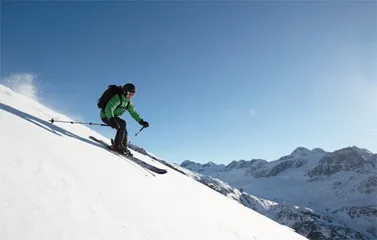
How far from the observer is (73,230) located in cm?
383

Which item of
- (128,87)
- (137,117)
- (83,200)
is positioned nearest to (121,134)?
(128,87)

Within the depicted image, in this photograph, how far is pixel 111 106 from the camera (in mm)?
11141

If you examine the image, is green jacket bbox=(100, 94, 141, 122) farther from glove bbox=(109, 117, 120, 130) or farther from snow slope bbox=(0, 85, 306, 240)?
snow slope bbox=(0, 85, 306, 240)

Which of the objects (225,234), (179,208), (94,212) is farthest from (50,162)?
(225,234)

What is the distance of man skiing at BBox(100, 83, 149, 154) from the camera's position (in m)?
10.8

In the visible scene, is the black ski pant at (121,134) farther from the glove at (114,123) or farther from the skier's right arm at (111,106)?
→ the skier's right arm at (111,106)

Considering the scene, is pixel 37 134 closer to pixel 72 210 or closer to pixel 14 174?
pixel 14 174

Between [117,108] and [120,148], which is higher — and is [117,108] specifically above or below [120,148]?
above

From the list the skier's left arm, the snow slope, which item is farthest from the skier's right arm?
the snow slope

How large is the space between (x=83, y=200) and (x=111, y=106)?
676cm

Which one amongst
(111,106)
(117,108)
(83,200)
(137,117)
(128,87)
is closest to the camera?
(83,200)

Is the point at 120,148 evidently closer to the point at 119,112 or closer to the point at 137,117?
the point at 119,112

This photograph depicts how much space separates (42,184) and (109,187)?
153cm

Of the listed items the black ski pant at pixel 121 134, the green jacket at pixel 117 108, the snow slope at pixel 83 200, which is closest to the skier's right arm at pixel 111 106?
the green jacket at pixel 117 108
